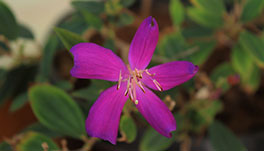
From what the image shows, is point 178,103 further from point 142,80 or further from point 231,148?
point 142,80

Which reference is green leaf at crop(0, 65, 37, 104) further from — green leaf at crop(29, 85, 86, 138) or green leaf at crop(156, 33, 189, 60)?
green leaf at crop(156, 33, 189, 60)

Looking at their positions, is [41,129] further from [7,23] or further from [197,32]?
[197,32]

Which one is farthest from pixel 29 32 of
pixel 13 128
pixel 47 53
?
pixel 13 128

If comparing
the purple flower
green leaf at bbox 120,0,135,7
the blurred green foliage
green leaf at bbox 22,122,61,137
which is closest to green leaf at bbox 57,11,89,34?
the blurred green foliage

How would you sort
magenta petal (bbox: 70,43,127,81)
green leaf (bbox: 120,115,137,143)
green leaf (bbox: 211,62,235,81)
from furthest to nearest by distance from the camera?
green leaf (bbox: 211,62,235,81), green leaf (bbox: 120,115,137,143), magenta petal (bbox: 70,43,127,81)

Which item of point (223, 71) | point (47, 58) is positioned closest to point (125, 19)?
point (47, 58)

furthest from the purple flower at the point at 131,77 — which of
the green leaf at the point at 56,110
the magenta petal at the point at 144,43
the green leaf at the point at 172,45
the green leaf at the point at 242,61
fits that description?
the green leaf at the point at 242,61
